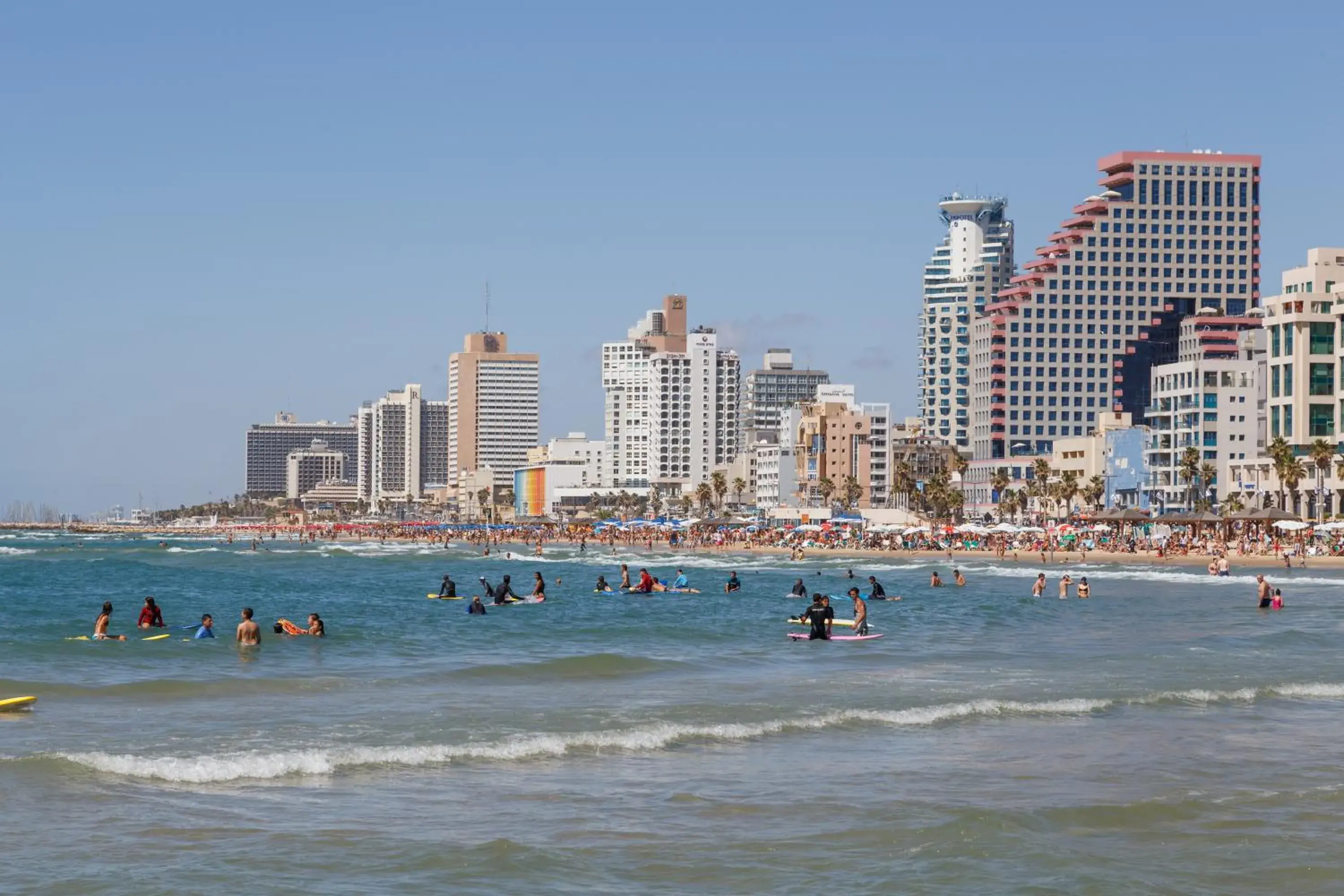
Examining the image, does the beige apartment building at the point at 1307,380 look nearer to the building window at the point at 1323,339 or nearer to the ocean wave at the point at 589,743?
the building window at the point at 1323,339

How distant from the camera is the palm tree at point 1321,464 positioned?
11219 centimetres

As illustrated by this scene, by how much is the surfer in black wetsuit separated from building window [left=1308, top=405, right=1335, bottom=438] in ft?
310

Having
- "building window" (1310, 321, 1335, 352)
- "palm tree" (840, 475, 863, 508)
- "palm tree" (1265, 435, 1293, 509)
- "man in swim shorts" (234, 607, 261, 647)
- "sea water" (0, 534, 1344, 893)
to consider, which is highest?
"building window" (1310, 321, 1335, 352)

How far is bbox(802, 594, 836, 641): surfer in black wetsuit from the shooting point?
40.0 meters

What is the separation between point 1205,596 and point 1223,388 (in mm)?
89666

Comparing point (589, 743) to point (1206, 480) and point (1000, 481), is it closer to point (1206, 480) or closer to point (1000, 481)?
point (1206, 480)

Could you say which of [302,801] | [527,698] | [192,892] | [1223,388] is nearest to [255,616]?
[527,698]

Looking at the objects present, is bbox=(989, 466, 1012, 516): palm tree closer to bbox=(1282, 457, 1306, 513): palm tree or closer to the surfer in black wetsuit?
bbox=(1282, 457, 1306, 513): palm tree

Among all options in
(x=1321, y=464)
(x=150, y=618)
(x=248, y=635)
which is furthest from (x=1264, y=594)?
(x=1321, y=464)

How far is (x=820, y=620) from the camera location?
3994 cm

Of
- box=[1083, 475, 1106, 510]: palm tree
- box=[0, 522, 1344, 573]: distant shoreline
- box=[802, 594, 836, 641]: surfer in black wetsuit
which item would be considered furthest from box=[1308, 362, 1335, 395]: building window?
box=[802, 594, 836, 641]: surfer in black wetsuit

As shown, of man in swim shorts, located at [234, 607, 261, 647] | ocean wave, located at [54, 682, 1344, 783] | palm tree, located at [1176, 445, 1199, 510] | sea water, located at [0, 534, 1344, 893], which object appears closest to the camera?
sea water, located at [0, 534, 1344, 893]

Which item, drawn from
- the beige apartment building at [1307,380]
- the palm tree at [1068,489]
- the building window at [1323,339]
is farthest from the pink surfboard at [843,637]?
the palm tree at [1068,489]

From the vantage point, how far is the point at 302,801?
59.5ft
